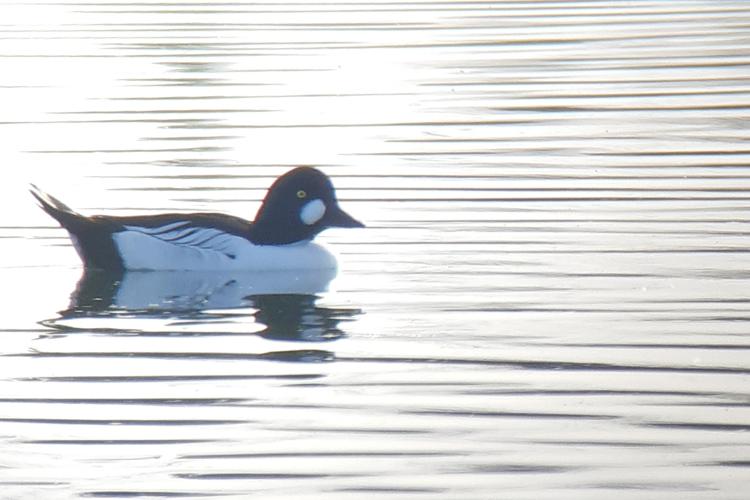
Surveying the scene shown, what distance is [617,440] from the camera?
19.7 feet

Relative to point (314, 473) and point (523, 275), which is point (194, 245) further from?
point (314, 473)

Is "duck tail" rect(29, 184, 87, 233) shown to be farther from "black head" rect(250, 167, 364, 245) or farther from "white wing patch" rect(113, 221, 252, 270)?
"black head" rect(250, 167, 364, 245)

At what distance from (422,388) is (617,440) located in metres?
0.89

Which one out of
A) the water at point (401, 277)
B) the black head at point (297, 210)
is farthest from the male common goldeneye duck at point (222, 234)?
the water at point (401, 277)

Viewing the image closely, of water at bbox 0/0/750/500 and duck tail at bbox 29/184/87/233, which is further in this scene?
duck tail at bbox 29/184/87/233

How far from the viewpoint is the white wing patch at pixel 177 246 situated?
9.34m

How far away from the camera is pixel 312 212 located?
964cm

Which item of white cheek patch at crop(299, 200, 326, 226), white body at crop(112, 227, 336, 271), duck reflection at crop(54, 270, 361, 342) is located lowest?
duck reflection at crop(54, 270, 361, 342)

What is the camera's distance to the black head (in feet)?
31.4

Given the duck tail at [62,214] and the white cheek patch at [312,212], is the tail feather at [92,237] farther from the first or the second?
the white cheek patch at [312,212]

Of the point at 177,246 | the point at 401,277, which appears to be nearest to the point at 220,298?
the point at 177,246

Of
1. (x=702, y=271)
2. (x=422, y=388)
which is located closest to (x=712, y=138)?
(x=702, y=271)

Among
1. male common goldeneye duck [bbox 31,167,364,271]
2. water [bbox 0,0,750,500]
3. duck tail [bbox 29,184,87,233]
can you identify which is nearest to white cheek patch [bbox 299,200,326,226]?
male common goldeneye duck [bbox 31,167,364,271]

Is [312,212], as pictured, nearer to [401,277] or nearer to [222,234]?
[222,234]
